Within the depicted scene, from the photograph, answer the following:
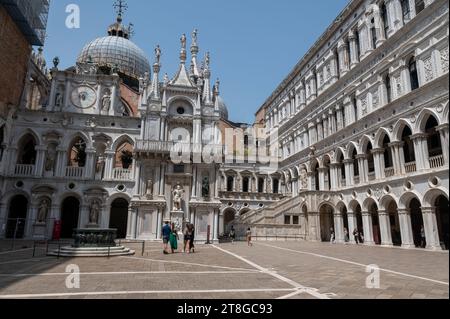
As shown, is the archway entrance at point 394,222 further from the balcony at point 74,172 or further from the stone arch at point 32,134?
the stone arch at point 32,134

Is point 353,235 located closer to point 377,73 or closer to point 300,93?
point 377,73

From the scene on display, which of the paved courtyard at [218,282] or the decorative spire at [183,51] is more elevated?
the decorative spire at [183,51]

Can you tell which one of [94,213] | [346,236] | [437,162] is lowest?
[346,236]

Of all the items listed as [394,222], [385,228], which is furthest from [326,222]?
[385,228]

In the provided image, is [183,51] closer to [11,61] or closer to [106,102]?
Result: [106,102]

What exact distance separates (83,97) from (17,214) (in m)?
12.2

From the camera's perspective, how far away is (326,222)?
32.4 meters

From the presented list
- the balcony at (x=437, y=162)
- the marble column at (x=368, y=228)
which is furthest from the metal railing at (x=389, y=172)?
the marble column at (x=368, y=228)

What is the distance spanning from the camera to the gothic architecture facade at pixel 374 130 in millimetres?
20469

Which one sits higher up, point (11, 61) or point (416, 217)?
point (11, 61)

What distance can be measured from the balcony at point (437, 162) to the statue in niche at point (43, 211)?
29.5 meters

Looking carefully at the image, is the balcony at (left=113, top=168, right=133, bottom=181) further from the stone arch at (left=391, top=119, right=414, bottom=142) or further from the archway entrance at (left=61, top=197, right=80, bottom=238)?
the stone arch at (left=391, top=119, right=414, bottom=142)

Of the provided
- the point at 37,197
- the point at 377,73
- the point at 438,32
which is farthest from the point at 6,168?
the point at 438,32

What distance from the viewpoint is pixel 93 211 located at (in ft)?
88.9
